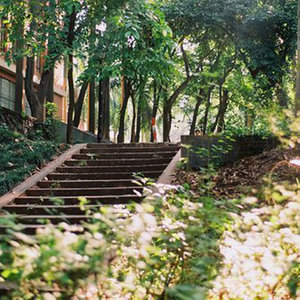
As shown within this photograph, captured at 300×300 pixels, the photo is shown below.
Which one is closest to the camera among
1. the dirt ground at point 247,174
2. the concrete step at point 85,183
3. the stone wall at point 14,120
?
the dirt ground at point 247,174

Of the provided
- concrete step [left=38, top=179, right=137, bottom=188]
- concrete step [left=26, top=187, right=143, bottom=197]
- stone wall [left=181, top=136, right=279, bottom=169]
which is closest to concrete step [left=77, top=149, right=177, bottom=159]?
stone wall [left=181, top=136, right=279, bottom=169]

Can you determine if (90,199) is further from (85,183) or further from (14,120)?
(14,120)

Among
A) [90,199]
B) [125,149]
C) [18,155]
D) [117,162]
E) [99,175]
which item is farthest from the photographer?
[125,149]

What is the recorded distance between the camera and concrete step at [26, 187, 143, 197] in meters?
7.86

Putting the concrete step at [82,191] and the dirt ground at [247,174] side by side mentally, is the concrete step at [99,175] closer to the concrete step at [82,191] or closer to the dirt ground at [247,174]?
the concrete step at [82,191]

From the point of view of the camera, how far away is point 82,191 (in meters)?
7.96

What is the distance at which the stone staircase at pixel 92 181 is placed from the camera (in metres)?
6.93

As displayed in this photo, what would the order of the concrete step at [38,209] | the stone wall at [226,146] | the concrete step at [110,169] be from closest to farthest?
the concrete step at [38,209] < the stone wall at [226,146] < the concrete step at [110,169]

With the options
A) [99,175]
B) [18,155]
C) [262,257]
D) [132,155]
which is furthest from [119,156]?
[262,257]

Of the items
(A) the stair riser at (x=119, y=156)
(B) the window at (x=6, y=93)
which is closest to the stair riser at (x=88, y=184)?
(A) the stair riser at (x=119, y=156)

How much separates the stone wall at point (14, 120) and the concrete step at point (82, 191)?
4477 mm

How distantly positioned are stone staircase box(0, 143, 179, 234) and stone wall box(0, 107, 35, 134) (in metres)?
2.19

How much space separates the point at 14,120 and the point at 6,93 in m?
7.65

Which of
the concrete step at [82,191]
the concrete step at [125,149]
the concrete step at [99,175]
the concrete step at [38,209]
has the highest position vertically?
the concrete step at [125,149]
